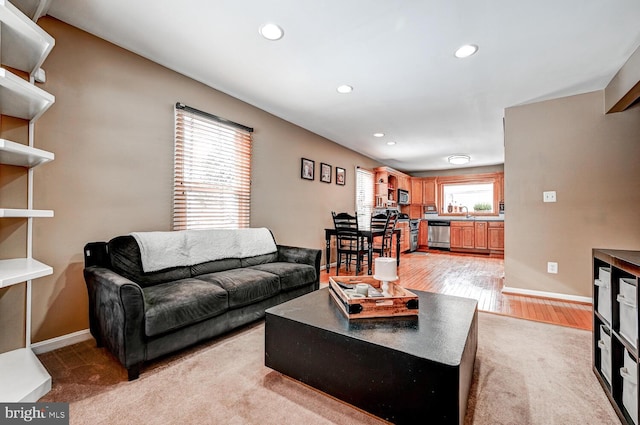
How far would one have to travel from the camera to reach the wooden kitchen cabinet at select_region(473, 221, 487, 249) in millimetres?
7051

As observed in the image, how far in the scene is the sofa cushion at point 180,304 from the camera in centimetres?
167

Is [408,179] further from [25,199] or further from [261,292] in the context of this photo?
[25,199]

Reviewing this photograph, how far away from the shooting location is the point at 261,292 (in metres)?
2.32

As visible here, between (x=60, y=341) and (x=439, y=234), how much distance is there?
7.61m

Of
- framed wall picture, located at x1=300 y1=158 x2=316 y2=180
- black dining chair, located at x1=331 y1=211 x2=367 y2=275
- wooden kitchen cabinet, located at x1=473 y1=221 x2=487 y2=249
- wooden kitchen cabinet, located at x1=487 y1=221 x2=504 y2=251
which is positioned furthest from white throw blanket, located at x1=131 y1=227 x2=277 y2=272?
wooden kitchen cabinet, located at x1=487 y1=221 x2=504 y2=251

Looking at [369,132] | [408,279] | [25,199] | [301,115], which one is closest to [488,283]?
[408,279]

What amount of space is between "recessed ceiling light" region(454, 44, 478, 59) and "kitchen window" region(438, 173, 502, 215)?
593cm

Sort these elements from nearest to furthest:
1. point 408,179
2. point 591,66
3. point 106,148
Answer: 1. point 106,148
2. point 591,66
3. point 408,179

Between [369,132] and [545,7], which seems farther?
[369,132]

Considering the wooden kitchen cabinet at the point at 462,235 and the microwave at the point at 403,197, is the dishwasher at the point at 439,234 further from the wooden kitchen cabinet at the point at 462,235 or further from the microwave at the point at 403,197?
the microwave at the point at 403,197

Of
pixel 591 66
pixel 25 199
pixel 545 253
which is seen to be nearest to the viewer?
pixel 25 199

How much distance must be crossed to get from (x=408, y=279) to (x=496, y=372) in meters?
2.43

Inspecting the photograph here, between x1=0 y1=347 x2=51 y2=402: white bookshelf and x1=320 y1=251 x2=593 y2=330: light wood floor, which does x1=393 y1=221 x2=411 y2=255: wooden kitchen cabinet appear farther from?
x1=0 y1=347 x2=51 y2=402: white bookshelf

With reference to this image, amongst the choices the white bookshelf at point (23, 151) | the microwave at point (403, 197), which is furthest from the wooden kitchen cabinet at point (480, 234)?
the white bookshelf at point (23, 151)
